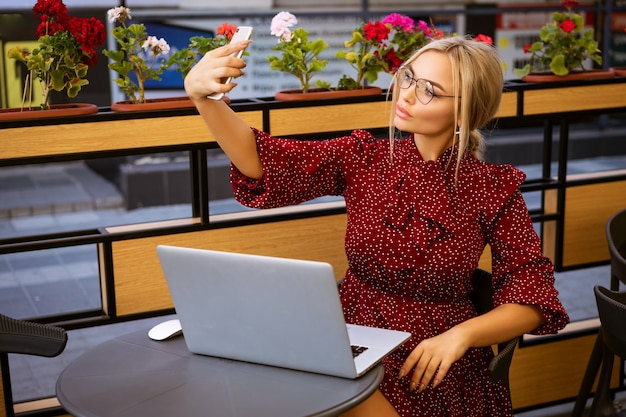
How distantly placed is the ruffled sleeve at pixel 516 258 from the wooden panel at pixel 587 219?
1.51m

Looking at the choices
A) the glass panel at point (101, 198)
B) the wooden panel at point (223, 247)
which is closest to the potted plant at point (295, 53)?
the wooden panel at point (223, 247)

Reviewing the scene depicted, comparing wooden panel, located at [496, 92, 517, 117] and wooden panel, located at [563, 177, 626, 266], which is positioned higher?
wooden panel, located at [496, 92, 517, 117]

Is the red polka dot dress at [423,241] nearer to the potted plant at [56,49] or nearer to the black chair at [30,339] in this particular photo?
the black chair at [30,339]

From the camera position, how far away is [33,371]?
4.33 m

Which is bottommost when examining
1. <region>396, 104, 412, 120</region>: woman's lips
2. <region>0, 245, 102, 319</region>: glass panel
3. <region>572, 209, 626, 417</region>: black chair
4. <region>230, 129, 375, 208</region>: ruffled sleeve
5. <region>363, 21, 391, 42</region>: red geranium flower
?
<region>0, 245, 102, 319</region>: glass panel

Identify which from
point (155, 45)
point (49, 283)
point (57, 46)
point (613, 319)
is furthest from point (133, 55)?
point (49, 283)

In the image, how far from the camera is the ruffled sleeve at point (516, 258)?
6.58ft

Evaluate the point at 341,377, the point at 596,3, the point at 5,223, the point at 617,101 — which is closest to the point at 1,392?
the point at 341,377

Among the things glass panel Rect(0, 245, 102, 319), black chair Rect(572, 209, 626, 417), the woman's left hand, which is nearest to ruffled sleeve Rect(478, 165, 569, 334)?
the woman's left hand

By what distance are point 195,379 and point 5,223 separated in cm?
638

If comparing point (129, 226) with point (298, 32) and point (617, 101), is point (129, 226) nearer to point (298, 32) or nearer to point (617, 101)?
point (298, 32)

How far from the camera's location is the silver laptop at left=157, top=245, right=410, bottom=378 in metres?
1.61

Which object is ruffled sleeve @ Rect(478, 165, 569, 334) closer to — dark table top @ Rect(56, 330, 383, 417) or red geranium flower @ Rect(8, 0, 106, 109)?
dark table top @ Rect(56, 330, 383, 417)

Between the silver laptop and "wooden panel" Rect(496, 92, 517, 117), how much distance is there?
174 cm
